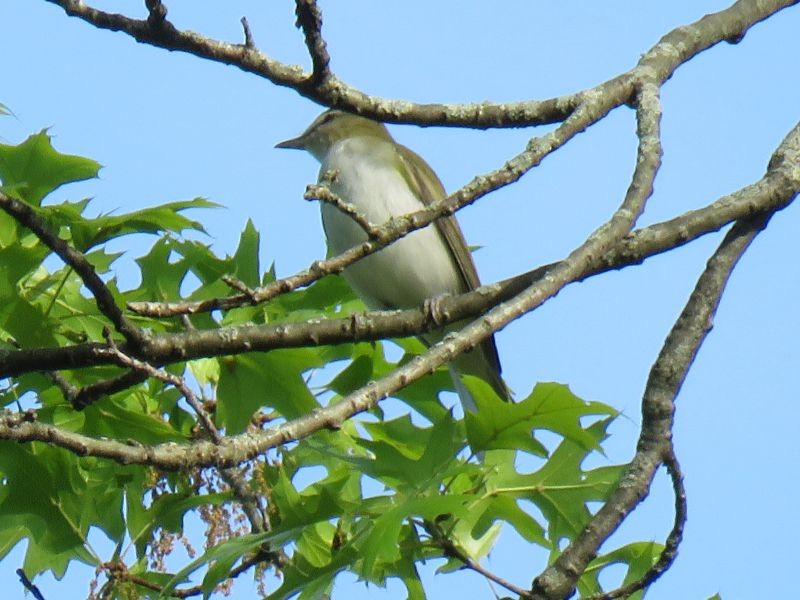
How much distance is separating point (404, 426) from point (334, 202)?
1.19m

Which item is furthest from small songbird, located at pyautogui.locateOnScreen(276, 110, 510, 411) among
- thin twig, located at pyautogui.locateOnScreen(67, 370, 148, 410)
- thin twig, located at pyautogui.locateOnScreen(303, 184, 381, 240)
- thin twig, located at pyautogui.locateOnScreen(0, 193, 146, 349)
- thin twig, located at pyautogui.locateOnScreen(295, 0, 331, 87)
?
thin twig, located at pyautogui.locateOnScreen(0, 193, 146, 349)

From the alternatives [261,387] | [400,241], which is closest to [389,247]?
[400,241]

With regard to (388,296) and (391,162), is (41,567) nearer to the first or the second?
(388,296)

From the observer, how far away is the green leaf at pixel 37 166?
4.42m

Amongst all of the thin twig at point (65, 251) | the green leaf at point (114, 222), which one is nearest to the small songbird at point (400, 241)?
the green leaf at point (114, 222)

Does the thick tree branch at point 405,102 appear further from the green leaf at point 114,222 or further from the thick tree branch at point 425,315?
the green leaf at point 114,222

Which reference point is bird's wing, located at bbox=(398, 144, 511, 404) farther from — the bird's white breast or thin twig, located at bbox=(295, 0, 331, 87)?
thin twig, located at bbox=(295, 0, 331, 87)

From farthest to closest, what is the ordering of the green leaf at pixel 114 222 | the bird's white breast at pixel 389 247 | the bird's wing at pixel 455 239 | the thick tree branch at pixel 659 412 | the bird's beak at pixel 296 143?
1. the bird's beak at pixel 296 143
2. the bird's wing at pixel 455 239
3. the bird's white breast at pixel 389 247
4. the green leaf at pixel 114 222
5. the thick tree branch at pixel 659 412

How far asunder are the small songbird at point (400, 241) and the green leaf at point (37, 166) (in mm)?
2173

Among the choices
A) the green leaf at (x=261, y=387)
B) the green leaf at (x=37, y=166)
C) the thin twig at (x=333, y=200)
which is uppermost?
the green leaf at (x=37, y=166)

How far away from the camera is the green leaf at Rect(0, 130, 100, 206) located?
174 inches

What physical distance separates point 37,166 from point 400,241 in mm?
2655

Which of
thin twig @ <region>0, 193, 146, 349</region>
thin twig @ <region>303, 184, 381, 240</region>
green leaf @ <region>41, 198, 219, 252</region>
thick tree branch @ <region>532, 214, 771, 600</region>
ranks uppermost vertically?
green leaf @ <region>41, 198, 219, 252</region>

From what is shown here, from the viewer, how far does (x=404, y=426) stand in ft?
14.0
